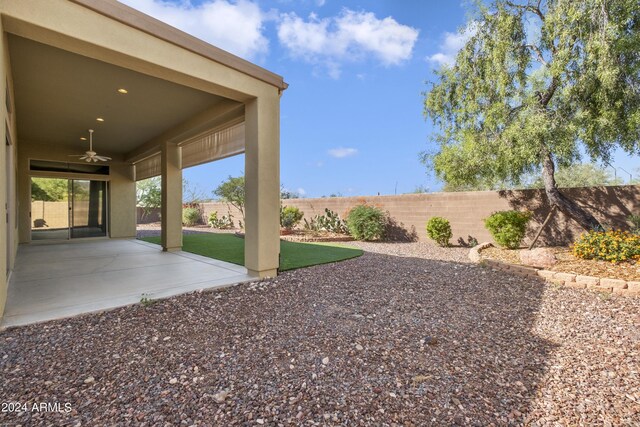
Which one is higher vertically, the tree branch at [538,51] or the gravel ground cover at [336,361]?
the tree branch at [538,51]

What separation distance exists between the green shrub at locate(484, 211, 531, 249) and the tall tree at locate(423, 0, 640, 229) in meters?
0.95

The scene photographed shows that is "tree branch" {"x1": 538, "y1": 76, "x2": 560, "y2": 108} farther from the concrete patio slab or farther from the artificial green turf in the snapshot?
the concrete patio slab

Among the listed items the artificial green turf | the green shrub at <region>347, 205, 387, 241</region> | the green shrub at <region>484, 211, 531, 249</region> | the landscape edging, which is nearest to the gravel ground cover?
the landscape edging

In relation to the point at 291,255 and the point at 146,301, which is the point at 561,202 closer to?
the point at 291,255

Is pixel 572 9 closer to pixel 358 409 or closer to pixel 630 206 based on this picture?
pixel 630 206

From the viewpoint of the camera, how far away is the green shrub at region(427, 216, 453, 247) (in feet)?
29.7

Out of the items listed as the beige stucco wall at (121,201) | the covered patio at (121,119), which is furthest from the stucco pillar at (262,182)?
the beige stucco wall at (121,201)

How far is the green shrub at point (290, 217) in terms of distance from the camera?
1303cm

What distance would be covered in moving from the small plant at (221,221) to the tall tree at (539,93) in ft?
38.6

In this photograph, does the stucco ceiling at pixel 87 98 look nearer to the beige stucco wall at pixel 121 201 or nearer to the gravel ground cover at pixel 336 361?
the beige stucco wall at pixel 121 201

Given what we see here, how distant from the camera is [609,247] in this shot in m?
5.34

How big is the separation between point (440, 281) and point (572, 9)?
6.35m

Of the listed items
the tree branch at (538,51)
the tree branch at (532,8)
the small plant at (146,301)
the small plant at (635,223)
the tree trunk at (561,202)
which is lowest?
the small plant at (146,301)

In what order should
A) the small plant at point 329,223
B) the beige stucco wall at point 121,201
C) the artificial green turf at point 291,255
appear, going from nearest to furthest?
the artificial green turf at point 291,255 < the beige stucco wall at point 121,201 < the small plant at point 329,223
